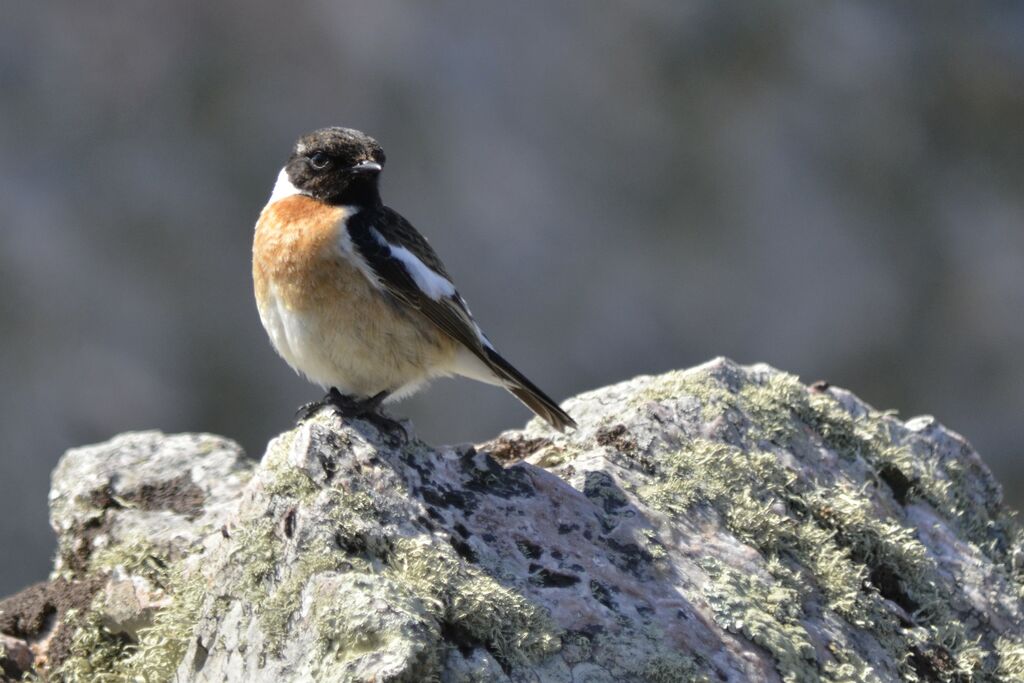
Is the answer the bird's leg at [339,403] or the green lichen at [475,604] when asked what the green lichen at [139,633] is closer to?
the bird's leg at [339,403]

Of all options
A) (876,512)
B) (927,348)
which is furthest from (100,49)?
(876,512)

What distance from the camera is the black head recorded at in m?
6.05

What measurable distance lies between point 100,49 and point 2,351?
12.9 feet

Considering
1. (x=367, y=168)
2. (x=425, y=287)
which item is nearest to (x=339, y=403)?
(x=425, y=287)

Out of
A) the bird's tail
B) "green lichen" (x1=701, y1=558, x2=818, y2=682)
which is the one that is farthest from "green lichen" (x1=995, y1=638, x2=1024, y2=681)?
the bird's tail

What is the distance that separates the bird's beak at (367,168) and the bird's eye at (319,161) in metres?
0.13

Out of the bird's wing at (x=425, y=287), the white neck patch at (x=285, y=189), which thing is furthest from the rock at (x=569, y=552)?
the white neck patch at (x=285, y=189)

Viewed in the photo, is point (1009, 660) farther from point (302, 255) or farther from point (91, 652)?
point (91, 652)

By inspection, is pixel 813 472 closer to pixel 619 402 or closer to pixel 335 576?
pixel 619 402

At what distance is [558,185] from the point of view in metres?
16.0

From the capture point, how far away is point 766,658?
4375mm

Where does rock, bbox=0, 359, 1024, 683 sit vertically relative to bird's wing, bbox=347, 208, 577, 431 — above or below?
below

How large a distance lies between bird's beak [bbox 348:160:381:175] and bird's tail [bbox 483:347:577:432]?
36.7 inches

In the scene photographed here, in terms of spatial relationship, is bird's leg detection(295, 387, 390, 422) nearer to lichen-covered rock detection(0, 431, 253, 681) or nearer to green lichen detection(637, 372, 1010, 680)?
lichen-covered rock detection(0, 431, 253, 681)
